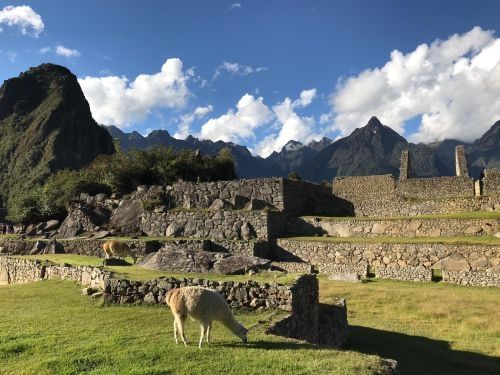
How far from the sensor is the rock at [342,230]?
26806 millimetres

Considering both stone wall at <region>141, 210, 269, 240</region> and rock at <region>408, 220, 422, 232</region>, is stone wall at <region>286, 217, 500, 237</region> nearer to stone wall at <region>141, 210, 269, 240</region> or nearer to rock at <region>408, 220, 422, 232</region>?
rock at <region>408, 220, 422, 232</region>

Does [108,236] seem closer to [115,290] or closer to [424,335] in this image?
[115,290]

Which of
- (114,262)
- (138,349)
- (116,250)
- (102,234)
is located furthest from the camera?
(102,234)

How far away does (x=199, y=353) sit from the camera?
786cm

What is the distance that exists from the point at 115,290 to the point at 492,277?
16388 mm

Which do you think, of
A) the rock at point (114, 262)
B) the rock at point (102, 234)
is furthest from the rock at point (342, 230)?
the rock at point (102, 234)

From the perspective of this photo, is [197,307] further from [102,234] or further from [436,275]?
[102,234]

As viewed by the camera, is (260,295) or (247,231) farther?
(247,231)

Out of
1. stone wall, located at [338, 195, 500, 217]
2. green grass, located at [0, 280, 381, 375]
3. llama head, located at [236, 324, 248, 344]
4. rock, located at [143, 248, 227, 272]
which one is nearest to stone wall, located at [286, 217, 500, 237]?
stone wall, located at [338, 195, 500, 217]

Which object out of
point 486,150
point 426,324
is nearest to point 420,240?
point 426,324

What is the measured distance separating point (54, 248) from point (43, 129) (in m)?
102

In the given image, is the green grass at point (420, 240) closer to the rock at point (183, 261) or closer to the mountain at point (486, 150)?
the rock at point (183, 261)

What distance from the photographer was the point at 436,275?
21.7 metres

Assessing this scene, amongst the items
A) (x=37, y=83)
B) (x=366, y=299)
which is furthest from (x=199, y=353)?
(x=37, y=83)
